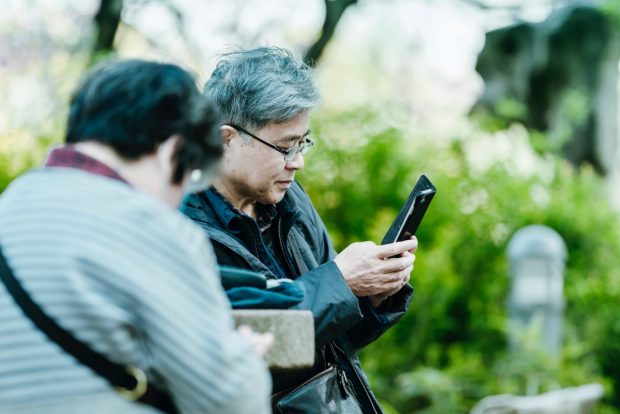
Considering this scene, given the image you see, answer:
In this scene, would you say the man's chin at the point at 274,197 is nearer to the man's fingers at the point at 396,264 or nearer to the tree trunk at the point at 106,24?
the man's fingers at the point at 396,264

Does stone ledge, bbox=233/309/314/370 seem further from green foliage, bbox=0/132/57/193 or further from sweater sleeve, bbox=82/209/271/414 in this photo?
green foliage, bbox=0/132/57/193

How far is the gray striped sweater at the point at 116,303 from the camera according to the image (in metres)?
1.64

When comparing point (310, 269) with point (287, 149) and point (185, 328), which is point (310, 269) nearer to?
point (287, 149)

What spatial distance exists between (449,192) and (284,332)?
22.7ft

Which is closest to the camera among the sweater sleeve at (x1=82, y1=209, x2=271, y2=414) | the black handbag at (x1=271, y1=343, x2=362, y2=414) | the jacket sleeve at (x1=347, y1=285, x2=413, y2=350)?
the sweater sleeve at (x1=82, y1=209, x2=271, y2=414)

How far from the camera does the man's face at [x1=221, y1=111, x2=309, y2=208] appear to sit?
2.93 m

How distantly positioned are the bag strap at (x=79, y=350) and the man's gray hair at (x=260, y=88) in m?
1.30

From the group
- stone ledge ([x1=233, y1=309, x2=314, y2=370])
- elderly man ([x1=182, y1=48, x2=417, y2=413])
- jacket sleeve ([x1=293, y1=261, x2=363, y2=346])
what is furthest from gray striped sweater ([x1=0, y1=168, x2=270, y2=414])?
elderly man ([x1=182, y1=48, x2=417, y2=413])

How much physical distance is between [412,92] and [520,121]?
7.41 meters

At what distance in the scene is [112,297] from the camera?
5.41 feet

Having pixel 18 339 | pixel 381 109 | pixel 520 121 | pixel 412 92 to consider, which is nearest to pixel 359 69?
pixel 412 92

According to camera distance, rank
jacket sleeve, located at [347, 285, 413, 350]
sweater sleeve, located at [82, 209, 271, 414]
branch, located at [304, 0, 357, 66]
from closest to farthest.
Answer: sweater sleeve, located at [82, 209, 271, 414] → jacket sleeve, located at [347, 285, 413, 350] → branch, located at [304, 0, 357, 66]

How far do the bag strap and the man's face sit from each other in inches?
48.8

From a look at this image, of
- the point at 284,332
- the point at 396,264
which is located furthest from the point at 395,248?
the point at 284,332
